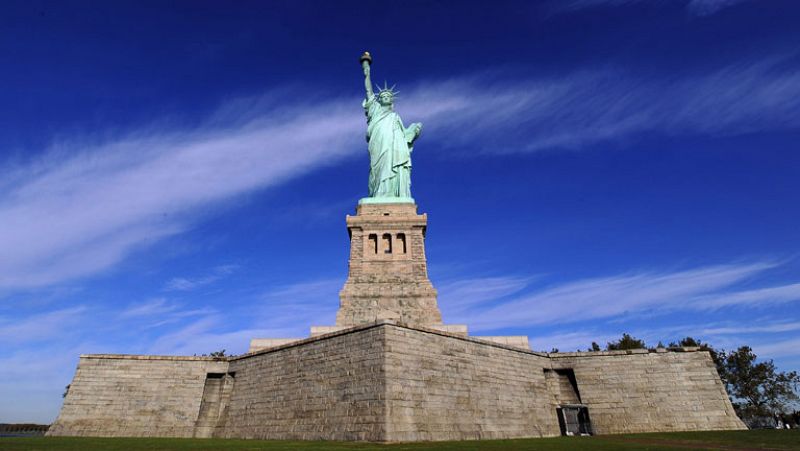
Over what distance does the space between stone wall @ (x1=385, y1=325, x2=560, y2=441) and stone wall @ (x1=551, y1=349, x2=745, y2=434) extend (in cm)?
196

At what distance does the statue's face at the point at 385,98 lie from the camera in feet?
107

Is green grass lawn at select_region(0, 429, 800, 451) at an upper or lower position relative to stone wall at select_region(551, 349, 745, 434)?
lower

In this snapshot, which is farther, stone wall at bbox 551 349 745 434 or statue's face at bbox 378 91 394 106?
statue's face at bbox 378 91 394 106

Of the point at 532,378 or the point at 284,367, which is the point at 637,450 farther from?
the point at 284,367

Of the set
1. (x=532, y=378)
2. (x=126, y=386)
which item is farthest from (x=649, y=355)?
(x=126, y=386)

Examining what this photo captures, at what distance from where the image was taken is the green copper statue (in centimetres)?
2994

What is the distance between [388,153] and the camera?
100ft

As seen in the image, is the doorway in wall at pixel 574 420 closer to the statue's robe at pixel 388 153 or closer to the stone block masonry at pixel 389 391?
the stone block masonry at pixel 389 391

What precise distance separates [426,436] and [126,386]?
44.8 feet

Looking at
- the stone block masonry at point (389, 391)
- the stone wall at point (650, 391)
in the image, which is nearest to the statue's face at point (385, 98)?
the stone block masonry at point (389, 391)

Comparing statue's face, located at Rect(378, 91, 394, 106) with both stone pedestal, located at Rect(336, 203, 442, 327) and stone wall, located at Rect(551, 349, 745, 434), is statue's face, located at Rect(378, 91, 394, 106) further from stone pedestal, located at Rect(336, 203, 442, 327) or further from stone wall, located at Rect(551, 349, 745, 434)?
stone wall, located at Rect(551, 349, 745, 434)

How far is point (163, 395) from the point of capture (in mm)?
18609

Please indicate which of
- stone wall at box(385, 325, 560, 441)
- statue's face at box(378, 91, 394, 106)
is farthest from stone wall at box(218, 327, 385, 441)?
Result: statue's face at box(378, 91, 394, 106)

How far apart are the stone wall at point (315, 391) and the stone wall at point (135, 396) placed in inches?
72.5
